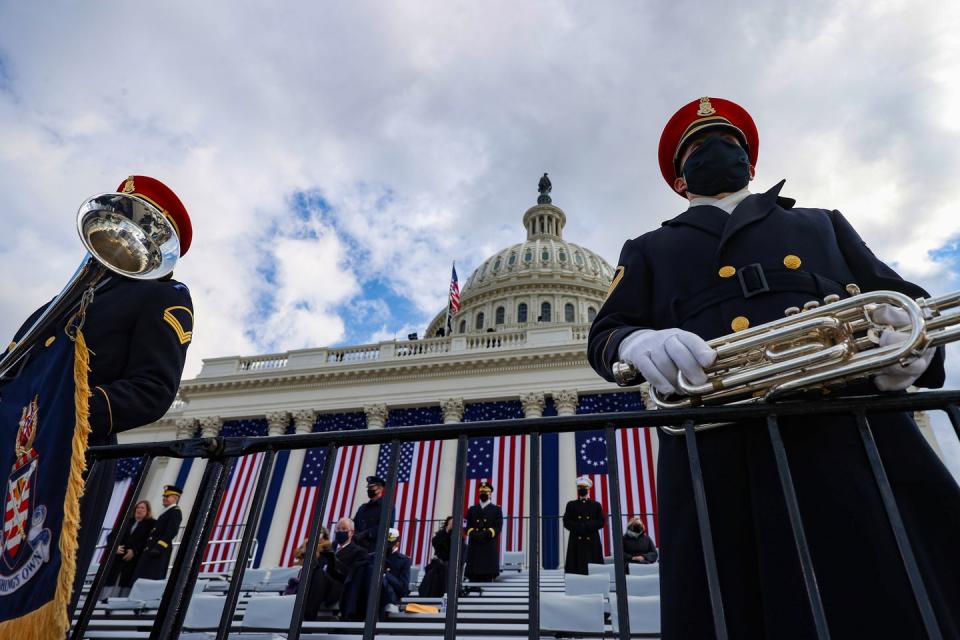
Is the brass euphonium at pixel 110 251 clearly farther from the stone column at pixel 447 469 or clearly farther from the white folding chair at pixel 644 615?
the stone column at pixel 447 469

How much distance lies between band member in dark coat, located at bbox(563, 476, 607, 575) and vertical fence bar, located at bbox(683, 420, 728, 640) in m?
9.67

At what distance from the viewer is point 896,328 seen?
1810 millimetres

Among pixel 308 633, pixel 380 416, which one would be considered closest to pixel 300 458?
pixel 380 416

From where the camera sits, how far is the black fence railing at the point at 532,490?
164cm

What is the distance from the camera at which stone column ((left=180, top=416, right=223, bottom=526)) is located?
23875mm

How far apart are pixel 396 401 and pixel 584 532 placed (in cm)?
1503

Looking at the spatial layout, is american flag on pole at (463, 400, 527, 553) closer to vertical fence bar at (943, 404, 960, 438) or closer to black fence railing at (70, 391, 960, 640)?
black fence railing at (70, 391, 960, 640)

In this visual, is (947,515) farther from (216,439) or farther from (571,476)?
(571,476)

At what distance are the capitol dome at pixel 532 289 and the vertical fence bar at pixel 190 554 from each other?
44490 mm

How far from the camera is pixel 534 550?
207 cm

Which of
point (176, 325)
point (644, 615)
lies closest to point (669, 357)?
point (176, 325)

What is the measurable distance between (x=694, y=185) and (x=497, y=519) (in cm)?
949

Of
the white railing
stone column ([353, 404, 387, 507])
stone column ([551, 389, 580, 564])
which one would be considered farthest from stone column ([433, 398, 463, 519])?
stone column ([551, 389, 580, 564])

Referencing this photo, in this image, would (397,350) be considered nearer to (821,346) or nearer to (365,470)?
(365,470)
